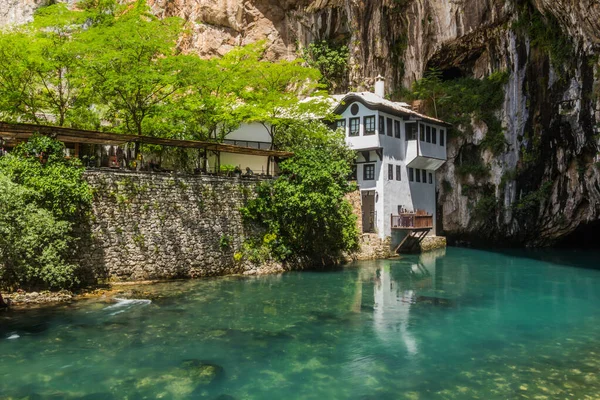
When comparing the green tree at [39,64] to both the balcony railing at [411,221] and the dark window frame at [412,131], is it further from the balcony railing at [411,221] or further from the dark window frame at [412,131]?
the dark window frame at [412,131]

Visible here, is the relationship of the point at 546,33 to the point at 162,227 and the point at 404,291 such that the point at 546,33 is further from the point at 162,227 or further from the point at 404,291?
the point at 162,227

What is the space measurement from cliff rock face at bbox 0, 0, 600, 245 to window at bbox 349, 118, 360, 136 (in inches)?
409

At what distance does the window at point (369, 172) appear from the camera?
115 feet

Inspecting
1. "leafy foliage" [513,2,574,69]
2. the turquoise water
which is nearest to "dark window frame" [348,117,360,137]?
"leafy foliage" [513,2,574,69]

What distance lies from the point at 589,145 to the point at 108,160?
29436 millimetres

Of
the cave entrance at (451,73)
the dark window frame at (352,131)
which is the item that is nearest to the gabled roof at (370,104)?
the dark window frame at (352,131)

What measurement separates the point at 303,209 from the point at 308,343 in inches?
497

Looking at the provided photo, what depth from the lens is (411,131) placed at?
121ft

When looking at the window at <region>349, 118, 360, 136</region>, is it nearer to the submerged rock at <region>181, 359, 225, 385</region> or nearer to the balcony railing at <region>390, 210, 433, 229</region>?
the balcony railing at <region>390, 210, 433, 229</region>

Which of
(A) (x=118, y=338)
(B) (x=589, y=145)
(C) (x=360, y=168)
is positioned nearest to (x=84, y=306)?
(A) (x=118, y=338)

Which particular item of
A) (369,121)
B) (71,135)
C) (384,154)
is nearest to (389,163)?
(384,154)

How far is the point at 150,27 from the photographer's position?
76.1ft

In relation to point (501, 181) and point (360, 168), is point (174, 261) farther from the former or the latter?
point (501, 181)

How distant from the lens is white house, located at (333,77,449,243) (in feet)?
112
